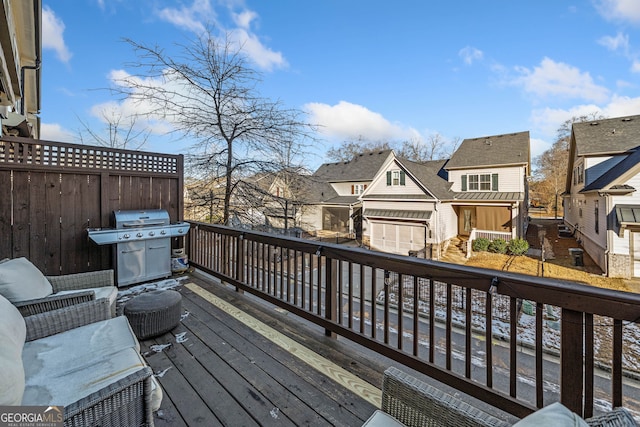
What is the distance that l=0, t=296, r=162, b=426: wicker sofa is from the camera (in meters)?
1.13

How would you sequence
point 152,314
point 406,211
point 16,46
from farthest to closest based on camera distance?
point 406,211, point 16,46, point 152,314

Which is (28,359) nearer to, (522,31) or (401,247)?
(522,31)

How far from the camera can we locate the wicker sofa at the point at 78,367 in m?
1.13

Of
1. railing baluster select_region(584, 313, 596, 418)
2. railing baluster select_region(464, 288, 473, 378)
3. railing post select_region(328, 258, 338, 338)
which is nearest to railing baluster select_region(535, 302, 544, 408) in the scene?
railing baluster select_region(584, 313, 596, 418)

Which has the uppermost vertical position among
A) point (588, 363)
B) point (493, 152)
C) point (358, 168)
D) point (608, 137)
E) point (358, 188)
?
point (608, 137)

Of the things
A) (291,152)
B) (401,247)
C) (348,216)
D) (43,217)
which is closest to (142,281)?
(43,217)

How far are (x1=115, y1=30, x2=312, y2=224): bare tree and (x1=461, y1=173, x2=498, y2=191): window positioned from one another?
11.9 m

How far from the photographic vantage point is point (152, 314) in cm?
257

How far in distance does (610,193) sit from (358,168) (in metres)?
12.2

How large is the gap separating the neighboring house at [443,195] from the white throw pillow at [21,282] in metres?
12.4

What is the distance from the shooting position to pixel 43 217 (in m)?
3.81

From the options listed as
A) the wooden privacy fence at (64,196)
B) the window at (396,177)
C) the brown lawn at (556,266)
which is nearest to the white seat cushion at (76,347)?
the wooden privacy fence at (64,196)

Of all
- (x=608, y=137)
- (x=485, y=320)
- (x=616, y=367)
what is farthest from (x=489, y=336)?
(x=608, y=137)

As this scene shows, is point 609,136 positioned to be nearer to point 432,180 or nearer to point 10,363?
point 432,180
